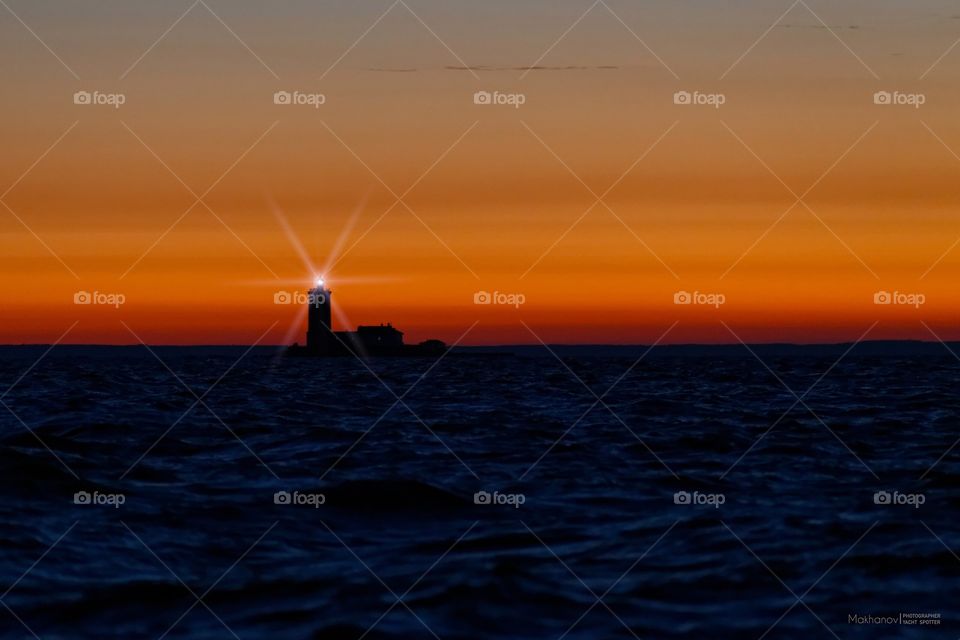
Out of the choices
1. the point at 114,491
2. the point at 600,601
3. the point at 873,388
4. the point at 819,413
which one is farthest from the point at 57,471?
the point at 873,388

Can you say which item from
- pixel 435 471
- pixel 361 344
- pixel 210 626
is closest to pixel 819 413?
pixel 435 471

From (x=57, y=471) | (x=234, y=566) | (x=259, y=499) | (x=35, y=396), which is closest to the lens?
(x=234, y=566)

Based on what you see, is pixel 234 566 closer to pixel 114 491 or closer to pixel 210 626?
pixel 210 626

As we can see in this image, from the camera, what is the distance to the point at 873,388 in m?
62.9

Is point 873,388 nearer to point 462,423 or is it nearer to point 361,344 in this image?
point 462,423

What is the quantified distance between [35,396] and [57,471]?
31.4m

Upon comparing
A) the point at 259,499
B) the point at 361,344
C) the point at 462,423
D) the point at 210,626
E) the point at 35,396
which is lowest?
the point at 210,626

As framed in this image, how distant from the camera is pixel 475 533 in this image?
57.7 ft

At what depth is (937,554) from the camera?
16125mm

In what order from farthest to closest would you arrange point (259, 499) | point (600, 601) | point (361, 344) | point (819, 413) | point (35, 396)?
1. point (361, 344)
2. point (35, 396)
3. point (819, 413)
4. point (259, 499)
5. point (600, 601)

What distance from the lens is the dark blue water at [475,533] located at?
43.0 feet

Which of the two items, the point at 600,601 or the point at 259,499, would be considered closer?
the point at 600,601

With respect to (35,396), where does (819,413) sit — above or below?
below

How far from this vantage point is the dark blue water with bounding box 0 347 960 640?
516 inches
